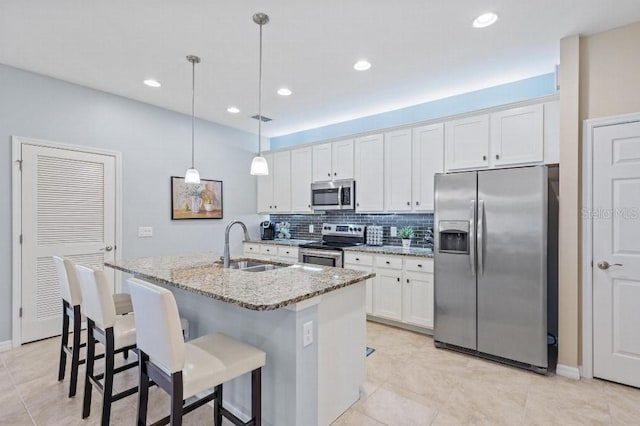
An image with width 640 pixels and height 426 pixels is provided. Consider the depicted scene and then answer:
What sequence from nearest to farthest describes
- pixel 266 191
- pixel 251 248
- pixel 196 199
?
pixel 196 199 → pixel 251 248 → pixel 266 191

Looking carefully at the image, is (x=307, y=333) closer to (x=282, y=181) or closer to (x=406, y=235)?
(x=406, y=235)

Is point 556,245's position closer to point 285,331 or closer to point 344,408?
point 344,408

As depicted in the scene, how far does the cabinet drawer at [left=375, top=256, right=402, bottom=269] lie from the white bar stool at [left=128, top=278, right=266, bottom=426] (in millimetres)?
2261

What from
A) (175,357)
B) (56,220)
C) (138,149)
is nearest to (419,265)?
(175,357)

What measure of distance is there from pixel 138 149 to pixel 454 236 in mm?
3874

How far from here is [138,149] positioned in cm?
412

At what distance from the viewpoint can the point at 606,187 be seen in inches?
99.2

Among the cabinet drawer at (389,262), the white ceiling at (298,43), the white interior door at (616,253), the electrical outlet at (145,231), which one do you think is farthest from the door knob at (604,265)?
the electrical outlet at (145,231)

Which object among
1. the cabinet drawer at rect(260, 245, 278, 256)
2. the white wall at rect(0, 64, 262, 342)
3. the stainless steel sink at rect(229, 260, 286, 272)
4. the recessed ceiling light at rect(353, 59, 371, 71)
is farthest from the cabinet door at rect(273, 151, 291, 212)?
the stainless steel sink at rect(229, 260, 286, 272)

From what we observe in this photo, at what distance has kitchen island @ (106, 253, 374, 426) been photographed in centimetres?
174

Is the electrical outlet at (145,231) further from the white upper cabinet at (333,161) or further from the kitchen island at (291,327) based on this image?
the white upper cabinet at (333,161)

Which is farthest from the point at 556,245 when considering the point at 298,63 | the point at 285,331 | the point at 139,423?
the point at 139,423

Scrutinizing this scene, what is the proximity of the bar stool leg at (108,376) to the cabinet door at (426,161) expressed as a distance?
318cm

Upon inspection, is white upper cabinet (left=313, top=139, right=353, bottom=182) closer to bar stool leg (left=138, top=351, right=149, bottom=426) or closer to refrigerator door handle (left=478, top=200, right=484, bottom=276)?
refrigerator door handle (left=478, top=200, right=484, bottom=276)
